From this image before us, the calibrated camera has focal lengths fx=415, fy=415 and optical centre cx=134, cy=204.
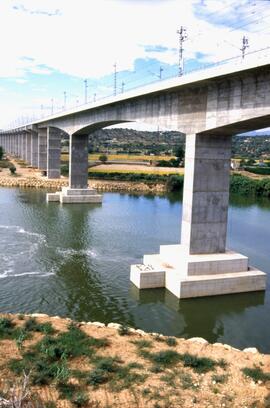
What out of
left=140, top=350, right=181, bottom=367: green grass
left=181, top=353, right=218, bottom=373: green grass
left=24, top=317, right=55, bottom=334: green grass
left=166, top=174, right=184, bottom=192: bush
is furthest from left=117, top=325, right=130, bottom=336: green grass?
left=166, top=174, right=184, bottom=192: bush

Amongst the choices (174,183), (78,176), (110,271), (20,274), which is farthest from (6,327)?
(174,183)

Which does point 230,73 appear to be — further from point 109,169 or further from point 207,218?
point 109,169

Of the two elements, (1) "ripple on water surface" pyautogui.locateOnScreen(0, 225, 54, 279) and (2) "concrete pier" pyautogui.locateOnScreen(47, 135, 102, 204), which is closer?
(1) "ripple on water surface" pyautogui.locateOnScreen(0, 225, 54, 279)

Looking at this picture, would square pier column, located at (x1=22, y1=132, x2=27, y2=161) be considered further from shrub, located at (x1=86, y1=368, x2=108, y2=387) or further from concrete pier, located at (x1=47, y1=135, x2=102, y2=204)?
shrub, located at (x1=86, y1=368, x2=108, y2=387)

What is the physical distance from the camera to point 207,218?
2131 cm

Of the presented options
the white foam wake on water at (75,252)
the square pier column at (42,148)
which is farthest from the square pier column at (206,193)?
the square pier column at (42,148)

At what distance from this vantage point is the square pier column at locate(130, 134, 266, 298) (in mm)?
19625

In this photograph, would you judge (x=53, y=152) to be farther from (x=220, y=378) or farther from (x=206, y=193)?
(x=220, y=378)

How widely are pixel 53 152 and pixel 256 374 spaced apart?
56356 millimetres

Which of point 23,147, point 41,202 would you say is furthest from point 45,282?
point 23,147

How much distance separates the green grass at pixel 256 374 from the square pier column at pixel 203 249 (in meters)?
7.22

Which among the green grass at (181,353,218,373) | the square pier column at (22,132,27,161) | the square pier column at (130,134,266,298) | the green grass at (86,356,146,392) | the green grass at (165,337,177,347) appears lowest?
the green grass at (165,337,177,347)

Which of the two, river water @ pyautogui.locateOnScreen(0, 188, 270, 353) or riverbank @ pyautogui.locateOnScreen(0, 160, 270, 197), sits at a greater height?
riverbank @ pyautogui.locateOnScreen(0, 160, 270, 197)

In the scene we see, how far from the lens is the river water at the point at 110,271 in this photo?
55.8 ft
